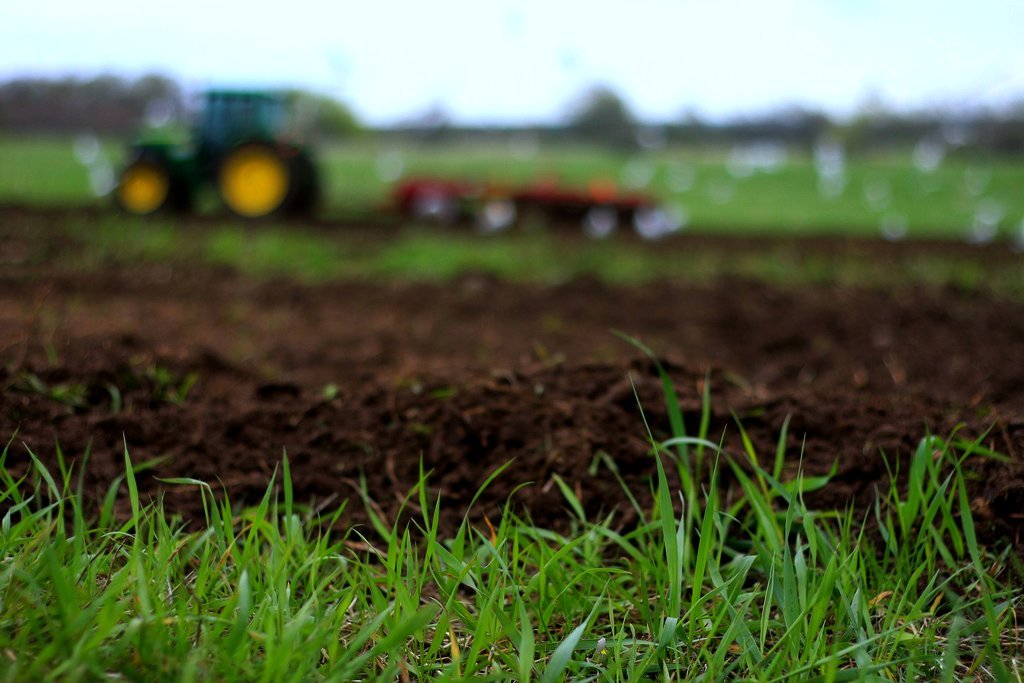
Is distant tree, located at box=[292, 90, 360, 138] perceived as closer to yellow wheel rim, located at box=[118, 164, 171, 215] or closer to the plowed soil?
yellow wheel rim, located at box=[118, 164, 171, 215]

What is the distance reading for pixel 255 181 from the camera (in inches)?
379

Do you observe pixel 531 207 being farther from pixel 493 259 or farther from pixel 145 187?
pixel 145 187

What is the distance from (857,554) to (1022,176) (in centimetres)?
1860

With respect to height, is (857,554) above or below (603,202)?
below

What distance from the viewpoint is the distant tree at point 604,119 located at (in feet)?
78.9

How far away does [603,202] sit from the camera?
9180mm

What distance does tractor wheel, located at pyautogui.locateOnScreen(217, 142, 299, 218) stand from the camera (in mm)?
9453

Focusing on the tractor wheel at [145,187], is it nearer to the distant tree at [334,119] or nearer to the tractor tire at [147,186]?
the tractor tire at [147,186]

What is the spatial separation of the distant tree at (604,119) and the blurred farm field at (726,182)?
588 mm

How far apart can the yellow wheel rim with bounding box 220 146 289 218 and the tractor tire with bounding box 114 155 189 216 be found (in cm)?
69

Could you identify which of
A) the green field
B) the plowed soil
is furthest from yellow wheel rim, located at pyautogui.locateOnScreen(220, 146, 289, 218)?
the green field

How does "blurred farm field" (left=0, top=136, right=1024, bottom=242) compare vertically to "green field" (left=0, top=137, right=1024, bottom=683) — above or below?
above

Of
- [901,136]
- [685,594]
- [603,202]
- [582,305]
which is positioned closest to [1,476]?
[685,594]

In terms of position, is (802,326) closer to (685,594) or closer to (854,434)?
(854,434)
